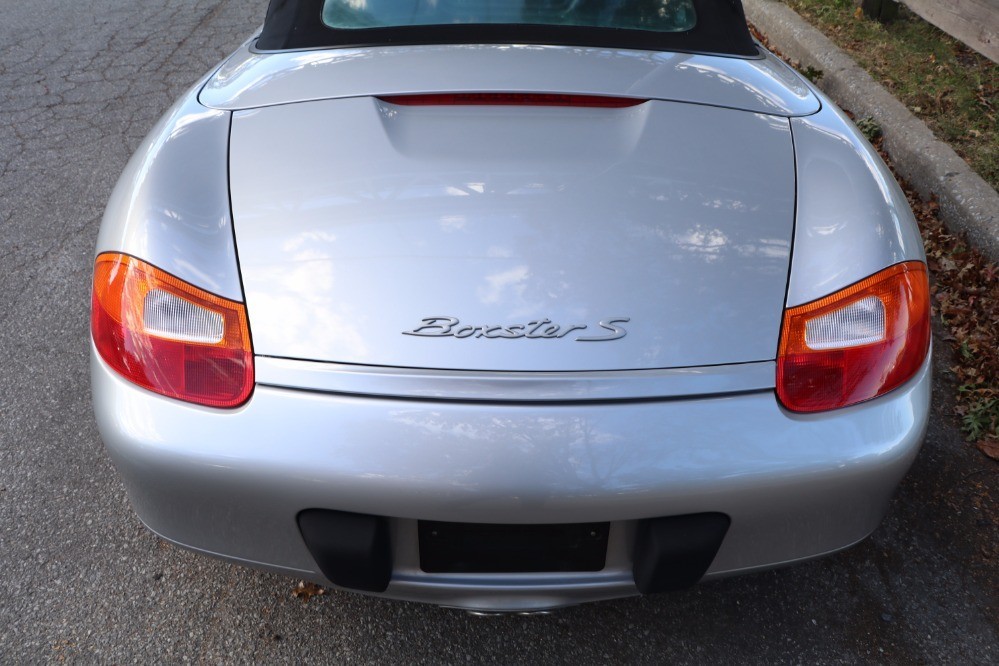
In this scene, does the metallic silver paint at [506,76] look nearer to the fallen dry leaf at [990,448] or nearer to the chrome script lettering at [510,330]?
the chrome script lettering at [510,330]

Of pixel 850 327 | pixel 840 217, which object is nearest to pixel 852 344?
pixel 850 327

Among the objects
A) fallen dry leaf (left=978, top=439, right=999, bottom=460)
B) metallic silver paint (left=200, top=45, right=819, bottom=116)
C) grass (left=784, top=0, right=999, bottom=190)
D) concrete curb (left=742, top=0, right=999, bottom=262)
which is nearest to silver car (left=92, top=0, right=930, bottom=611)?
metallic silver paint (left=200, top=45, right=819, bottom=116)

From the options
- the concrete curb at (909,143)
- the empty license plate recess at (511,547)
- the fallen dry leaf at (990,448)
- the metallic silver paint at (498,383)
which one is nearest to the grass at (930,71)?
the concrete curb at (909,143)

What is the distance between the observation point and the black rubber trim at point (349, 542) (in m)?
1.40

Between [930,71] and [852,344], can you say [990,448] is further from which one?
[930,71]

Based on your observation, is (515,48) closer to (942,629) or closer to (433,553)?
(433,553)

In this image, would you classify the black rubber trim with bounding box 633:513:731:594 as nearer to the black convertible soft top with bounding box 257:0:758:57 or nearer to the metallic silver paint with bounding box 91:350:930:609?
the metallic silver paint with bounding box 91:350:930:609

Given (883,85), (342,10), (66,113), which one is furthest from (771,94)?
(66,113)

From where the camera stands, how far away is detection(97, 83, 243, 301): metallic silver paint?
1.51 meters

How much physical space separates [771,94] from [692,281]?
0.76 m

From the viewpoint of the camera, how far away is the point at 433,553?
1.48 m

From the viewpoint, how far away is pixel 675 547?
1422mm

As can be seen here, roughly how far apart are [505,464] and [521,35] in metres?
1.26

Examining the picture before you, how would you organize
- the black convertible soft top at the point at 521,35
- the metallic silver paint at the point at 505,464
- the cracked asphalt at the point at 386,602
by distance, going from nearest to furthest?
the metallic silver paint at the point at 505,464 < the cracked asphalt at the point at 386,602 < the black convertible soft top at the point at 521,35
